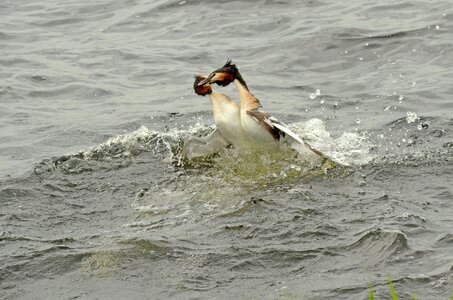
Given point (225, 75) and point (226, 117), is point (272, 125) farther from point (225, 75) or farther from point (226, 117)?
point (225, 75)

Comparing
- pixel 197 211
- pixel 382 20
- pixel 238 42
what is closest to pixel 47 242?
pixel 197 211

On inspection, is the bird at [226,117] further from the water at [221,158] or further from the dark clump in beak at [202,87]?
the water at [221,158]

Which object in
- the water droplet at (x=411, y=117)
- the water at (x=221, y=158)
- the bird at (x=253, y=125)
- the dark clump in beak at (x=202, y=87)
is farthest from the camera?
the water droplet at (x=411, y=117)

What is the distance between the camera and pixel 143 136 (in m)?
11.3

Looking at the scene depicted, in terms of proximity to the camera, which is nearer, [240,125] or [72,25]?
[240,125]

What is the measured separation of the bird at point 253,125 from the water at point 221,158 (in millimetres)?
208

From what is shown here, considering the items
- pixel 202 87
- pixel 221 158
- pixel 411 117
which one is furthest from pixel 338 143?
pixel 202 87

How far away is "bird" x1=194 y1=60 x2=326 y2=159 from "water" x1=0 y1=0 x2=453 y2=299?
8.2 inches

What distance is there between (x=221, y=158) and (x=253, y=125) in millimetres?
670

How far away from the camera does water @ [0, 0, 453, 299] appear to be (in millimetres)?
7316

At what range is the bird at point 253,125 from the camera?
9914 millimetres

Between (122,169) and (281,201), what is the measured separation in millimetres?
2182

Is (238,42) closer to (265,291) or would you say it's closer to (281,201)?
(281,201)

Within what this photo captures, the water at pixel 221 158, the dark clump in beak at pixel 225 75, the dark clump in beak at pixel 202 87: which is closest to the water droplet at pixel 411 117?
the water at pixel 221 158
